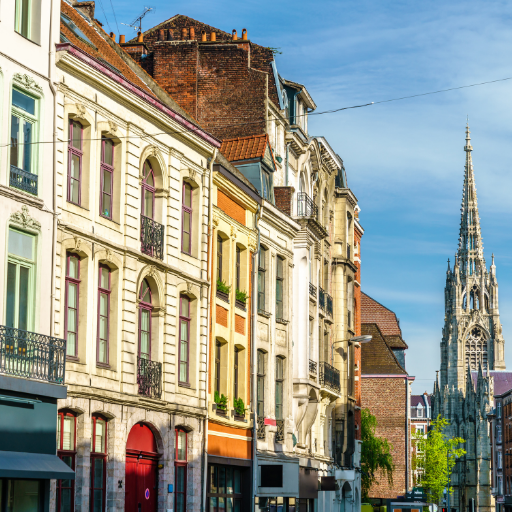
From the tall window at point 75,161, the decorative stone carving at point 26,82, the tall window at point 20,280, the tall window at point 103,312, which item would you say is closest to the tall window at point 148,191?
the tall window at point 103,312

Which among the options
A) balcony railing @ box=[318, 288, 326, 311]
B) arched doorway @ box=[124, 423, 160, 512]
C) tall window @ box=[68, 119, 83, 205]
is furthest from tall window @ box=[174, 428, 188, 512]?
balcony railing @ box=[318, 288, 326, 311]

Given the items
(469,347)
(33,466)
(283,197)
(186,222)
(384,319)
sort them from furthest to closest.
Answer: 1. (469,347)
2. (384,319)
3. (283,197)
4. (186,222)
5. (33,466)

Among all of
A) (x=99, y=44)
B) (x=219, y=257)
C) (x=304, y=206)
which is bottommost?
(x=219, y=257)

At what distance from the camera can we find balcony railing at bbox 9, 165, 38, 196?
20.4 m

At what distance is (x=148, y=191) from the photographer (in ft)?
86.9

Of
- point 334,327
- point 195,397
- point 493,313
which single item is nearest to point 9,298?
point 195,397

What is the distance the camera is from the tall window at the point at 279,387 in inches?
1446

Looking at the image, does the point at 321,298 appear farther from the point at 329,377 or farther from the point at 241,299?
the point at 241,299

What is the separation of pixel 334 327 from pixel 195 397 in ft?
67.5

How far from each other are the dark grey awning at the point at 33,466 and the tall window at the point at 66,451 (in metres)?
0.96

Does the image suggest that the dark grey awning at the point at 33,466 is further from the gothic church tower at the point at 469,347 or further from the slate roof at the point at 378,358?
the gothic church tower at the point at 469,347

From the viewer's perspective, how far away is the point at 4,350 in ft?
63.1

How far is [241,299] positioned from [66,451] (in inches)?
469

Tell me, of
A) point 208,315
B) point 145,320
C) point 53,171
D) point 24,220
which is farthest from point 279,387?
point 24,220
